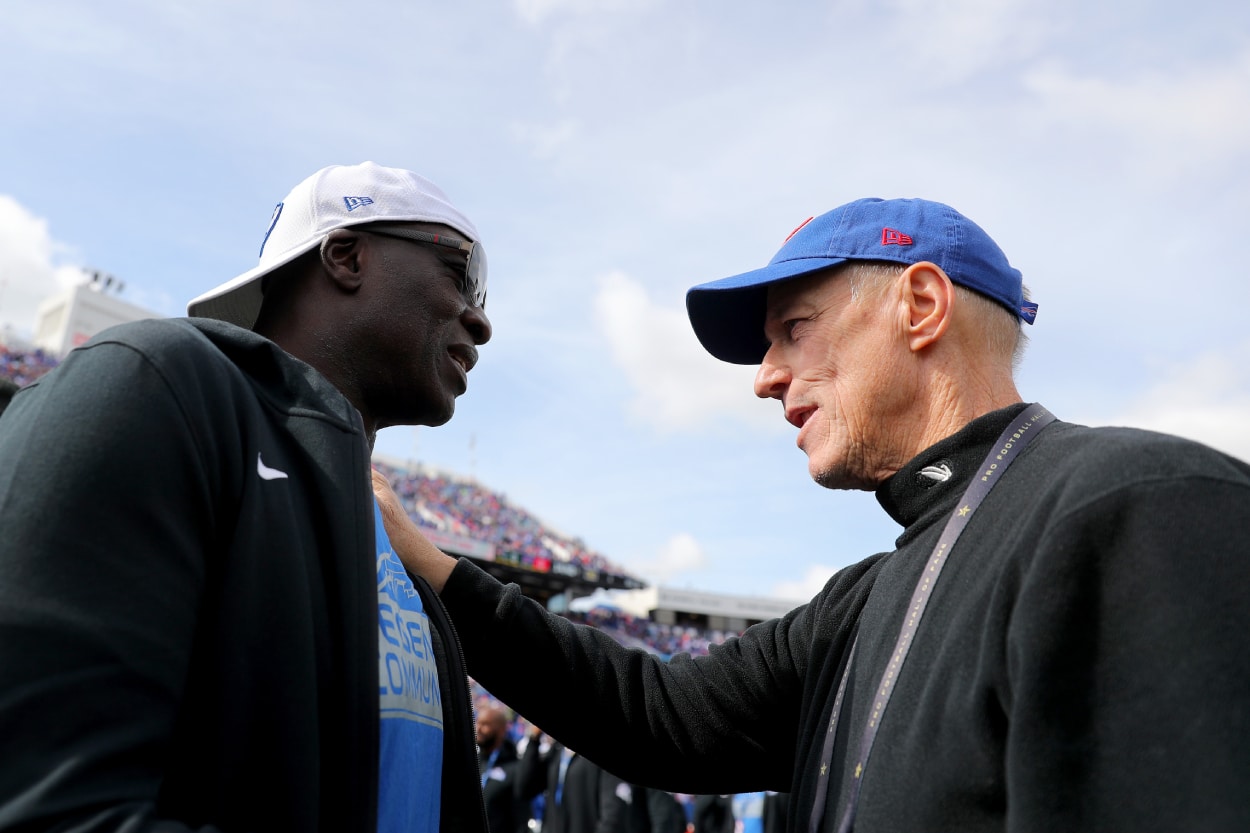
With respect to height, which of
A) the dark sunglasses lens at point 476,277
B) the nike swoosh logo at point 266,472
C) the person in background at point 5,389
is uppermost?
the dark sunglasses lens at point 476,277

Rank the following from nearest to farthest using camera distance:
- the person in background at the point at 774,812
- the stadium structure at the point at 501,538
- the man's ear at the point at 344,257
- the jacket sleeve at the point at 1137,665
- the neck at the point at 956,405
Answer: the jacket sleeve at the point at 1137,665, the neck at the point at 956,405, the man's ear at the point at 344,257, the person in background at the point at 774,812, the stadium structure at the point at 501,538

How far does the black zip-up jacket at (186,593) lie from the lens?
1.14 m

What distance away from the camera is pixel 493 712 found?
12484 mm

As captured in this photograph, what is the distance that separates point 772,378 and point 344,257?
1.19 metres

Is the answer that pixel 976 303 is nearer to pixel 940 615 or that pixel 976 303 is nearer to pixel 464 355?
pixel 940 615

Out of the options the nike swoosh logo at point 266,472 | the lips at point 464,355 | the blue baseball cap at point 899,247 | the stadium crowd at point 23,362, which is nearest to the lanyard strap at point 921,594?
the blue baseball cap at point 899,247

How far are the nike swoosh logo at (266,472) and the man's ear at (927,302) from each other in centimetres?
157

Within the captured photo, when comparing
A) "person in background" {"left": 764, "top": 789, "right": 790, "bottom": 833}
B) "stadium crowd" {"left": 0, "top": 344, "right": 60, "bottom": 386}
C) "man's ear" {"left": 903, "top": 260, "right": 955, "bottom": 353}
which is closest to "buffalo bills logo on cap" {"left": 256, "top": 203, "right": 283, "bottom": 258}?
"man's ear" {"left": 903, "top": 260, "right": 955, "bottom": 353}

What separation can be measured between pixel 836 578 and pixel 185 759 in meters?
1.95

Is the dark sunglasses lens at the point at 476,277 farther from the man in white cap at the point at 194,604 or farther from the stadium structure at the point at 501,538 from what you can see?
the stadium structure at the point at 501,538

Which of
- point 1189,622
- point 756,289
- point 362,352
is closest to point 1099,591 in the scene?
point 1189,622

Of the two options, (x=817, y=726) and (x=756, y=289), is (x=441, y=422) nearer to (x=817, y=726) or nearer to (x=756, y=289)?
(x=756, y=289)

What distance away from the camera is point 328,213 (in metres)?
2.57

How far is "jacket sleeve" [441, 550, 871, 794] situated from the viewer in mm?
2777
